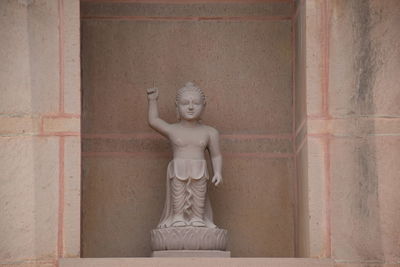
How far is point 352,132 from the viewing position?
957 cm

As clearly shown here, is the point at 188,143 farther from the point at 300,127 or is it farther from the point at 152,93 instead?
the point at 300,127

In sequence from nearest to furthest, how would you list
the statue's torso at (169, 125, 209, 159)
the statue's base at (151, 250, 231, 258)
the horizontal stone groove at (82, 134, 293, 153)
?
the statue's base at (151, 250, 231, 258), the statue's torso at (169, 125, 209, 159), the horizontal stone groove at (82, 134, 293, 153)

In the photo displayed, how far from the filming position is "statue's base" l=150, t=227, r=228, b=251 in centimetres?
955

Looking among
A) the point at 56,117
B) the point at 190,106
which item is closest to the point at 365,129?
the point at 190,106

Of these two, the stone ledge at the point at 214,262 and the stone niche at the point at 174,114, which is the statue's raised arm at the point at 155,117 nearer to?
the stone niche at the point at 174,114

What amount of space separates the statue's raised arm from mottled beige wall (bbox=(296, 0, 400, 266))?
3.20ft

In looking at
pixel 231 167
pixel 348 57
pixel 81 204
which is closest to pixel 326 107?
pixel 348 57

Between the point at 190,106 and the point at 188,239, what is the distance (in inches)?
36.3

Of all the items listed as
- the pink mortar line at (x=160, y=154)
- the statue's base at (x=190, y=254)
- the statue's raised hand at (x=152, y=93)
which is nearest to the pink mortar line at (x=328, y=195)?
the statue's base at (x=190, y=254)

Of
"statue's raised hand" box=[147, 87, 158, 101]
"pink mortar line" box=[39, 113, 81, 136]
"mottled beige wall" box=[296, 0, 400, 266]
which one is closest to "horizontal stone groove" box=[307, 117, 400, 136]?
"mottled beige wall" box=[296, 0, 400, 266]

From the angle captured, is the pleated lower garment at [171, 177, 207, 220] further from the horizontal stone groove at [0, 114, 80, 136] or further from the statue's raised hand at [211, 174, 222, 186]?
the horizontal stone groove at [0, 114, 80, 136]

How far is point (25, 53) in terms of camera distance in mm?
9555

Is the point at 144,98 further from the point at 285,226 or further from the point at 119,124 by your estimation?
the point at 285,226

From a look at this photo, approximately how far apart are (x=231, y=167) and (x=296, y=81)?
2.49 feet
